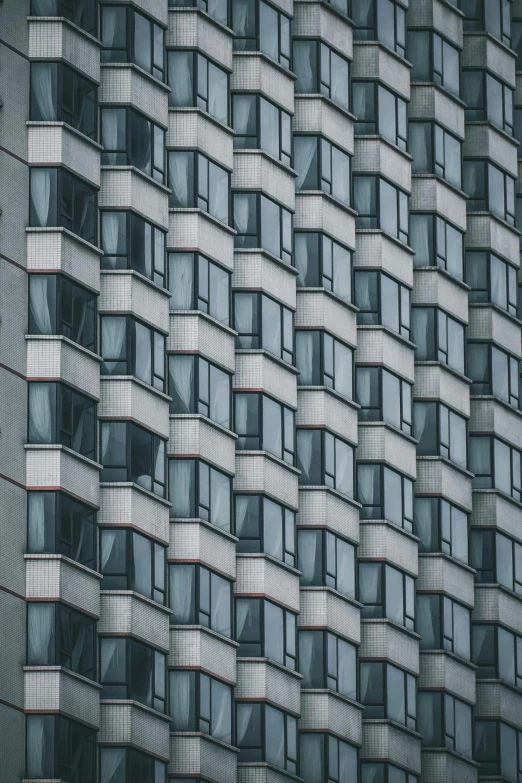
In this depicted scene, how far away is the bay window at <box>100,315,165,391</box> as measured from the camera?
12275 centimetres

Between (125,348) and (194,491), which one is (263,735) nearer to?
(194,491)

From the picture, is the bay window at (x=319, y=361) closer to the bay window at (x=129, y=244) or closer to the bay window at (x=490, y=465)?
the bay window at (x=129, y=244)

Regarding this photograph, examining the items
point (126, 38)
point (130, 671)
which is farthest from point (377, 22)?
point (130, 671)

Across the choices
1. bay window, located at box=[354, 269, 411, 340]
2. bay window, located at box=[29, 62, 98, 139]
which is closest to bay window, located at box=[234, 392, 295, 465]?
bay window, located at box=[354, 269, 411, 340]

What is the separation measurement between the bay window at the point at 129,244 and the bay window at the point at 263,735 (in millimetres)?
15357

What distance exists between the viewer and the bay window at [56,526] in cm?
11756

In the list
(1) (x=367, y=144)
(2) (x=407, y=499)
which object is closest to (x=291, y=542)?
(2) (x=407, y=499)

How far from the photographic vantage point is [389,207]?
13600 cm

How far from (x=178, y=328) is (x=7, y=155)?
10.1m

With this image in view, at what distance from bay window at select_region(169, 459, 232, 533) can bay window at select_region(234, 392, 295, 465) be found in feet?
8.46

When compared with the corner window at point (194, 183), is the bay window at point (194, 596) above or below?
below

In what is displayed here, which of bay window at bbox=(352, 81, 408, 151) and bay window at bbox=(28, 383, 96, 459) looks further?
bay window at bbox=(352, 81, 408, 151)

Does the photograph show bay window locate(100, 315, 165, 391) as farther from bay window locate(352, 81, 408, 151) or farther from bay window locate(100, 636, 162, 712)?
bay window locate(352, 81, 408, 151)

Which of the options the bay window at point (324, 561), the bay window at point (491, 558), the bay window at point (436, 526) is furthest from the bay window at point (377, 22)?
the bay window at point (324, 561)
